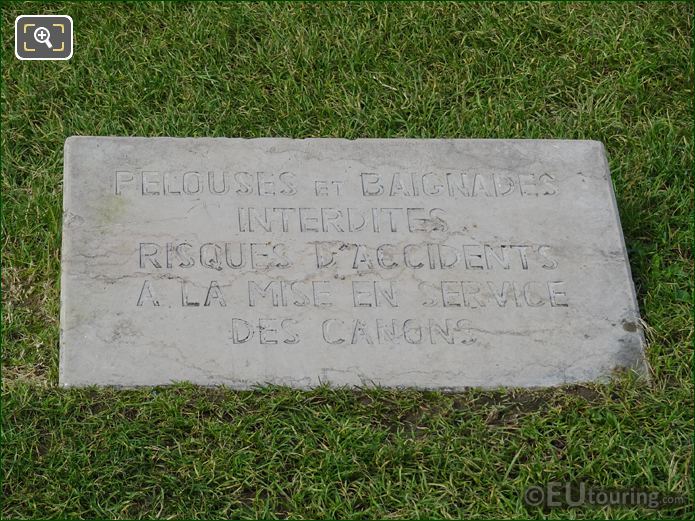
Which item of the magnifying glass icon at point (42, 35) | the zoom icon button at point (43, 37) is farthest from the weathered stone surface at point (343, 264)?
the magnifying glass icon at point (42, 35)

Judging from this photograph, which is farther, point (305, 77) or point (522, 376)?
point (305, 77)

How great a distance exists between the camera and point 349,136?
195 inches

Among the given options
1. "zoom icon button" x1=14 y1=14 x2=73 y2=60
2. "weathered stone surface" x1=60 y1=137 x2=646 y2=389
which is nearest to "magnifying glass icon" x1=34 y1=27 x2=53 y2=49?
"zoom icon button" x1=14 y1=14 x2=73 y2=60

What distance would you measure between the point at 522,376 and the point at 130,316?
1304 millimetres

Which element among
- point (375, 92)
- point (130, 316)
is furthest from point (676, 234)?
point (130, 316)

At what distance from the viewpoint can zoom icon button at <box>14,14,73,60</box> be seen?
5309 mm

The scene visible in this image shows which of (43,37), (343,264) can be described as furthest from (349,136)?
(43,37)

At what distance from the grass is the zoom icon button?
0.05 metres

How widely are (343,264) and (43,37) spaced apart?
2.28 m

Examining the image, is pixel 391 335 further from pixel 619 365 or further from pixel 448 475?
pixel 619 365

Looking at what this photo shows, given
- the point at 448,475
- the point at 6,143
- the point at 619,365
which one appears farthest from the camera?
the point at 6,143

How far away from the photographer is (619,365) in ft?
13.0

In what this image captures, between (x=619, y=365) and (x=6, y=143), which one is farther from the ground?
(x=619, y=365)

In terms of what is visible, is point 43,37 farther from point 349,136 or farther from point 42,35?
point 349,136
